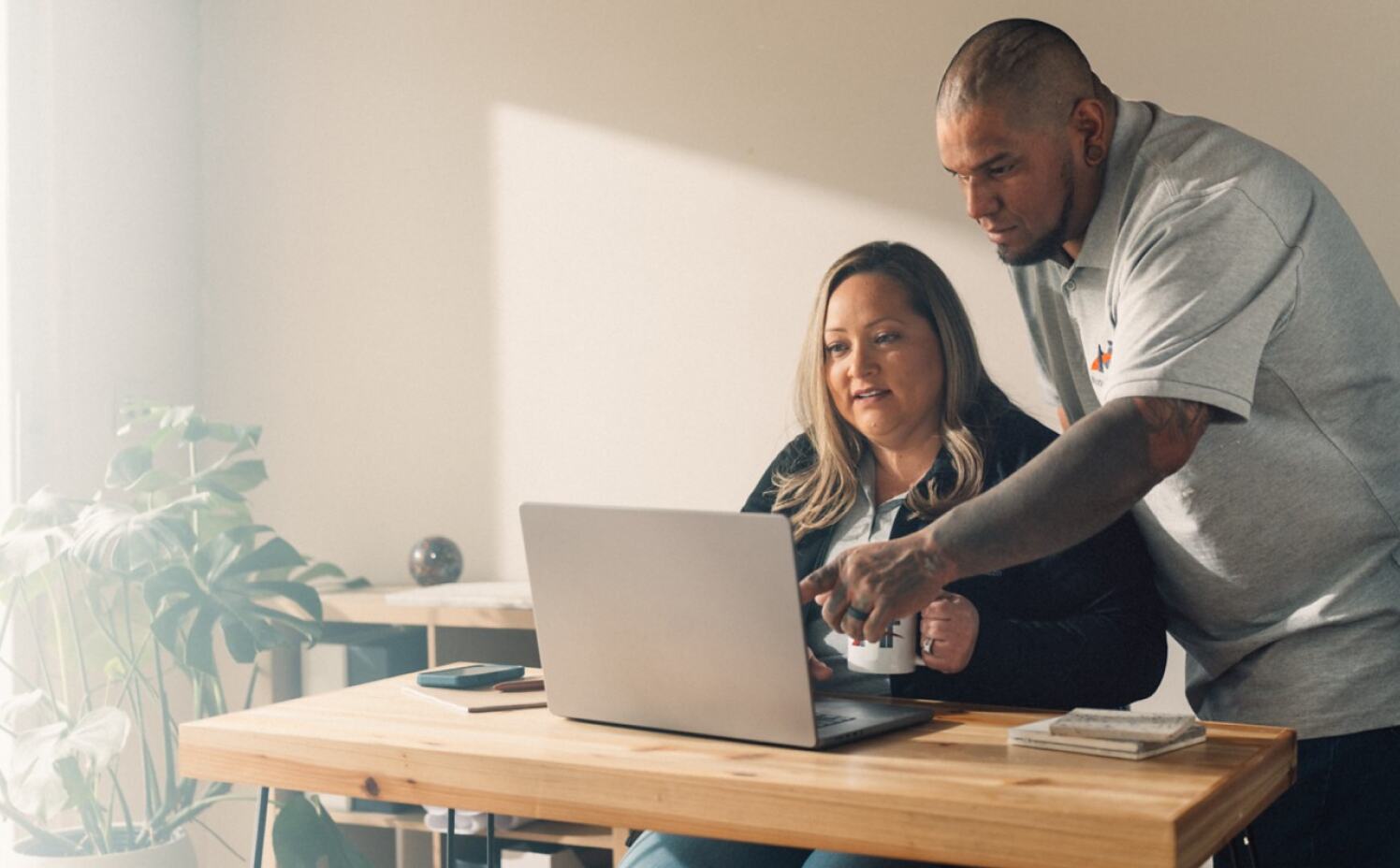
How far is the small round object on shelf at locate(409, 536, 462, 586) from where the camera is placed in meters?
3.07

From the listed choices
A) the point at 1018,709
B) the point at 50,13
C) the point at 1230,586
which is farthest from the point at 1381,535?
the point at 50,13

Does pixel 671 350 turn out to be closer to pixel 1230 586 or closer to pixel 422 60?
pixel 422 60

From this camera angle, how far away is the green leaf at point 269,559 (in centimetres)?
281

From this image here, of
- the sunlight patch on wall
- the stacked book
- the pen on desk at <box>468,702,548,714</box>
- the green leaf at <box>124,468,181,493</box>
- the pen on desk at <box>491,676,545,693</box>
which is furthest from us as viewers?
the sunlight patch on wall

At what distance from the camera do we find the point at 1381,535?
1.63m

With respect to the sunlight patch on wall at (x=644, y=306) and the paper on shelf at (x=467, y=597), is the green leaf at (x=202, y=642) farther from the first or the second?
the sunlight patch on wall at (x=644, y=306)

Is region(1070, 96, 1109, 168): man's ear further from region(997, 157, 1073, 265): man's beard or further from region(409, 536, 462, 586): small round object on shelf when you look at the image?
region(409, 536, 462, 586): small round object on shelf

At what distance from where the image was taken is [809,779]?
1.25 metres

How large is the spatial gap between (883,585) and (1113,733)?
252 mm

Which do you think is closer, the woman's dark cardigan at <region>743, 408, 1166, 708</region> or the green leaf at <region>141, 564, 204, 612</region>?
the woman's dark cardigan at <region>743, 408, 1166, 708</region>

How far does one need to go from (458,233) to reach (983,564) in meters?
2.11

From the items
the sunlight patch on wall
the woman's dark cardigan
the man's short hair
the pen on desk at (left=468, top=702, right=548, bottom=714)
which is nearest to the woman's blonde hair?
the woman's dark cardigan

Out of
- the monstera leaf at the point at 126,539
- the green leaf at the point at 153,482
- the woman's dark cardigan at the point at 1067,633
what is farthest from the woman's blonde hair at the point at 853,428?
the green leaf at the point at 153,482

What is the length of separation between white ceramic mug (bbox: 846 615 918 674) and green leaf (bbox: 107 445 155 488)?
1875 mm
